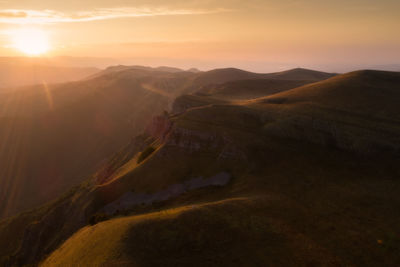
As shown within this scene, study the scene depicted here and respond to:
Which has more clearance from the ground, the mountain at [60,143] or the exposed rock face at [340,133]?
the exposed rock face at [340,133]

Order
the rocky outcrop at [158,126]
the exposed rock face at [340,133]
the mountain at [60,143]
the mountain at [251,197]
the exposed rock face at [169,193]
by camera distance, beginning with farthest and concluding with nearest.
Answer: the mountain at [60,143], the rocky outcrop at [158,126], the exposed rock face at [340,133], the exposed rock face at [169,193], the mountain at [251,197]

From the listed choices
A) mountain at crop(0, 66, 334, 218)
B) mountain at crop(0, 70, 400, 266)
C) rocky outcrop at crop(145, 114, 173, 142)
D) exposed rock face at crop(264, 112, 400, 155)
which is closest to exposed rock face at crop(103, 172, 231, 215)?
mountain at crop(0, 70, 400, 266)

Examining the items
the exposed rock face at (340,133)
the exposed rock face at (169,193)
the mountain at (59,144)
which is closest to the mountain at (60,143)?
the mountain at (59,144)

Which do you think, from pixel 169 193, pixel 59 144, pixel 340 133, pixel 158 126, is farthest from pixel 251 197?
pixel 59 144

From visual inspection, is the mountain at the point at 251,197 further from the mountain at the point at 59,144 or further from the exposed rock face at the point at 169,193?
the mountain at the point at 59,144

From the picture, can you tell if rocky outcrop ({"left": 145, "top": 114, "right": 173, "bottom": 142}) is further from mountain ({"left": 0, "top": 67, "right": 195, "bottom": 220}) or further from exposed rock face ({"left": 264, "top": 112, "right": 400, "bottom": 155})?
mountain ({"left": 0, "top": 67, "right": 195, "bottom": 220})
